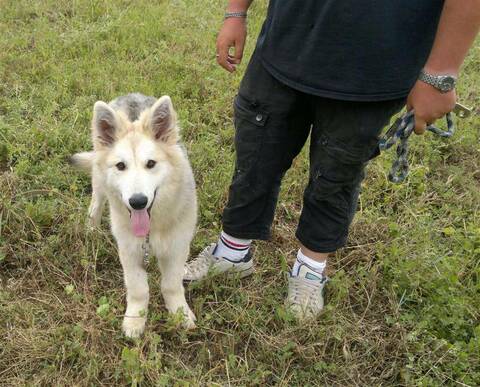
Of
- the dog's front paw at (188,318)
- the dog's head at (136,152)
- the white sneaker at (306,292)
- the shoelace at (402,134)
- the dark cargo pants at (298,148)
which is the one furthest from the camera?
the white sneaker at (306,292)

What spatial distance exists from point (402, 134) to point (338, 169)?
335mm

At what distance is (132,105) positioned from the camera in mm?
2885

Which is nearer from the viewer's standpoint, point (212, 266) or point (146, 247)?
point (146, 247)

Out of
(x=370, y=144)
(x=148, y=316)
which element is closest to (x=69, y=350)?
(x=148, y=316)

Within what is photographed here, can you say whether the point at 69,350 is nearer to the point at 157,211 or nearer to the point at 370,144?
the point at 157,211

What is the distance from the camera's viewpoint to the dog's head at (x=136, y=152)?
2.19 metres

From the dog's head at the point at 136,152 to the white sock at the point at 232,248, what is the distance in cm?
59

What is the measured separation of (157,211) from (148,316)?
1.91 ft

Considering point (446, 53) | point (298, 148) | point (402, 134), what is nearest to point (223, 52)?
point (298, 148)

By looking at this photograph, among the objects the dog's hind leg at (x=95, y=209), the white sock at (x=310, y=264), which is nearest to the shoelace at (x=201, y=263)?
the white sock at (x=310, y=264)

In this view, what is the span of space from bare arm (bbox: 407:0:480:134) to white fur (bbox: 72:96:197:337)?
1.13 meters

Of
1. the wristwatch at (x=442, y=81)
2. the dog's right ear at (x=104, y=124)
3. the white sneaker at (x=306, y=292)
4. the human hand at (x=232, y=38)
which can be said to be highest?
the wristwatch at (x=442, y=81)

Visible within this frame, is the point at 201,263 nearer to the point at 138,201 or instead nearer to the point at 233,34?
the point at 138,201

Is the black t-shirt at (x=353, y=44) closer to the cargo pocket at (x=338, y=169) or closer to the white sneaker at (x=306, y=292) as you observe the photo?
the cargo pocket at (x=338, y=169)
